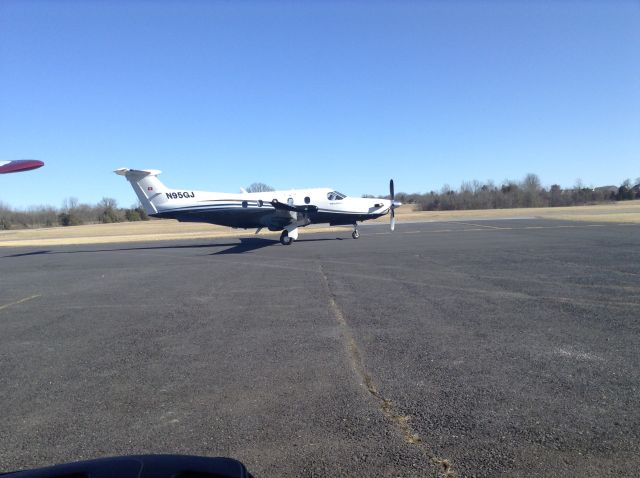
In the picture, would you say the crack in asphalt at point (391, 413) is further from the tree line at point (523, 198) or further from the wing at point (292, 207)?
the tree line at point (523, 198)

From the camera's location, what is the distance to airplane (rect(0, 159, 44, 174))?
32.7 ft

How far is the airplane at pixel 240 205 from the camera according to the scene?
981 inches

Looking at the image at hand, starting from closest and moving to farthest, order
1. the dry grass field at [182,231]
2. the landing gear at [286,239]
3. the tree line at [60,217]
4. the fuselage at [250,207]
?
the landing gear at [286,239] → the fuselage at [250,207] → the dry grass field at [182,231] → the tree line at [60,217]

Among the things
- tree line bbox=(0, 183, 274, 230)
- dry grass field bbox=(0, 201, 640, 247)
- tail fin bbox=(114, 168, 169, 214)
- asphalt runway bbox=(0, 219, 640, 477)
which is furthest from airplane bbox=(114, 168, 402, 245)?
tree line bbox=(0, 183, 274, 230)

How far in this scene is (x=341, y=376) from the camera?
5316mm

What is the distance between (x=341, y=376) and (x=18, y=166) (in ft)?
30.0

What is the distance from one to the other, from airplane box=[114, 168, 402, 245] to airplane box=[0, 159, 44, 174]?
14.7 meters

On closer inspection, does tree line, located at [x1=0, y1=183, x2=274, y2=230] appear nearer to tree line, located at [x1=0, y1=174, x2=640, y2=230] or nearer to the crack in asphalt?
tree line, located at [x1=0, y1=174, x2=640, y2=230]

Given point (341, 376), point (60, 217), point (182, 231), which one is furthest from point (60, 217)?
point (341, 376)

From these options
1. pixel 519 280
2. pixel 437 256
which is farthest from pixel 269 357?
pixel 437 256

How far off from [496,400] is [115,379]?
4.44m

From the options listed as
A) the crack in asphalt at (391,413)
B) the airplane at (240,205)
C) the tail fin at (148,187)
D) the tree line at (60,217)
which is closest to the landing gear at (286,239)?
the airplane at (240,205)

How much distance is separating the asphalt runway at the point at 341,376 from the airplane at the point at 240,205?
522 inches

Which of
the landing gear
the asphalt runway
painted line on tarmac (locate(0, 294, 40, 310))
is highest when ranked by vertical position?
the landing gear
